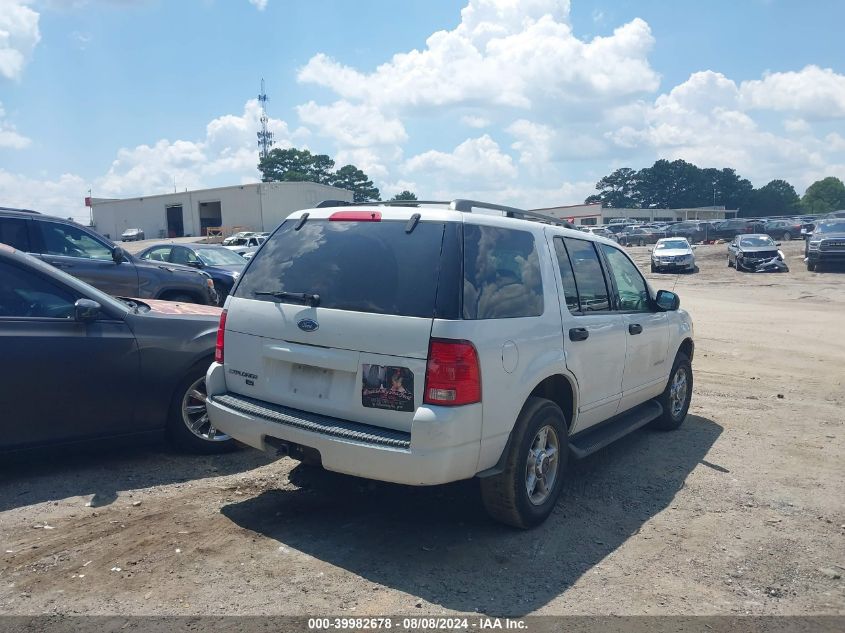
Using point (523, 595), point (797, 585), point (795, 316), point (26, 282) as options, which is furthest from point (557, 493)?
point (795, 316)

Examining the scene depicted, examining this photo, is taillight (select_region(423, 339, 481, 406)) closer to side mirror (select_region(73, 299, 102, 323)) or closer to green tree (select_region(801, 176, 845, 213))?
side mirror (select_region(73, 299, 102, 323))

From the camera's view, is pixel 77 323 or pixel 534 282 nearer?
pixel 534 282

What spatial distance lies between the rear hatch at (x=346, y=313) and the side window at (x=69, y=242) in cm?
620

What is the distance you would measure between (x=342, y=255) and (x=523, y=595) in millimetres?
2176

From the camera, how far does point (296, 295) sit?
4.34 m

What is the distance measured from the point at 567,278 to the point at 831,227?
28619 millimetres

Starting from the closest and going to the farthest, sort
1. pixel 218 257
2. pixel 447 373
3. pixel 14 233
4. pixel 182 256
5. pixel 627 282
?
pixel 447 373, pixel 627 282, pixel 14 233, pixel 182 256, pixel 218 257

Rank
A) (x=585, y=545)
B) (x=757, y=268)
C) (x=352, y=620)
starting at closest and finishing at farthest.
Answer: (x=352, y=620), (x=585, y=545), (x=757, y=268)

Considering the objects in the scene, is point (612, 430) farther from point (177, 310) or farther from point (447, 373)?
point (177, 310)

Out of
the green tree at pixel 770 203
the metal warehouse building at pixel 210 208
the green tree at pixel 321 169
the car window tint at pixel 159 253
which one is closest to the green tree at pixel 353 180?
the green tree at pixel 321 169

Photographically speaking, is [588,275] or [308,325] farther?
[588,275]

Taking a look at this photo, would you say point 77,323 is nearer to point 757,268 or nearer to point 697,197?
point 757,268

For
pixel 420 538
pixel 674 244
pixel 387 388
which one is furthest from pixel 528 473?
pixel 674 244

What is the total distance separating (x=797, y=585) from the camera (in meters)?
3.88
